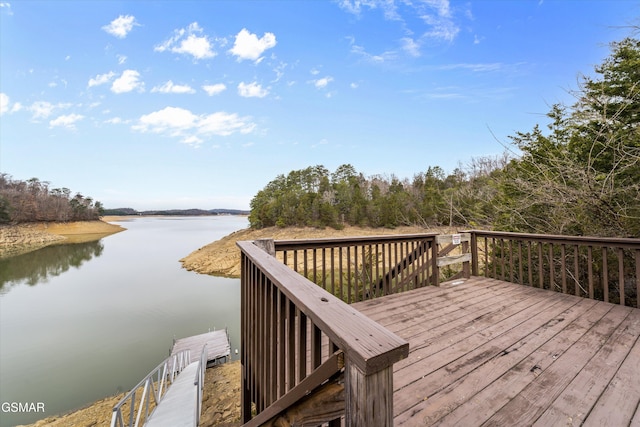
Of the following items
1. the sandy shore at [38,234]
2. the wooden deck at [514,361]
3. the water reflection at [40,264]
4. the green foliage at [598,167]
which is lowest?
the water reflection at [40,264]

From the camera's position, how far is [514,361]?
180cm

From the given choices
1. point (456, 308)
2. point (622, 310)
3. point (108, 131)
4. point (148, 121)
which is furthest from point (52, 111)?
point (622, 310)

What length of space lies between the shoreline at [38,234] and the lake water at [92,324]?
12.8 m

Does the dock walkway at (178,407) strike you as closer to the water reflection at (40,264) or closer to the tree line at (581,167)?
the tree line at (581,167)

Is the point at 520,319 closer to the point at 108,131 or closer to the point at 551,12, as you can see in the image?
the point at 551,12

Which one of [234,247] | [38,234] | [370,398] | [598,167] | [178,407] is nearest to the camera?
[370,398]

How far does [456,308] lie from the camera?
2.78 meters

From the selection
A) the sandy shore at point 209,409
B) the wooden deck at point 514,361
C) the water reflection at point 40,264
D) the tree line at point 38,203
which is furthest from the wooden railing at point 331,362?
the tree line at point 38,203

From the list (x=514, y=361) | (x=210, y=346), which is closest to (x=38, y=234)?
(x=210, y=346)

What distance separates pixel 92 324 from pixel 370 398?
1343cm

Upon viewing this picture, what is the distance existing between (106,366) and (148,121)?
14.2 m

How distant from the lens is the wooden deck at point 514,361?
133cm

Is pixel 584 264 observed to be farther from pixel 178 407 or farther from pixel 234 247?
pixel 234 247

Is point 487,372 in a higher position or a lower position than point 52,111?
lower
